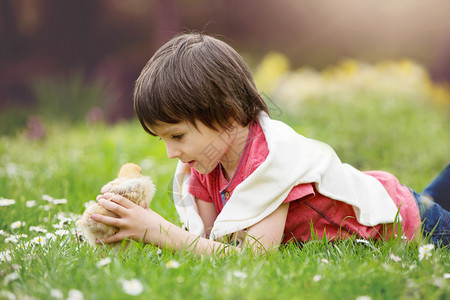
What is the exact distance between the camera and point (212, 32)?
8227mm

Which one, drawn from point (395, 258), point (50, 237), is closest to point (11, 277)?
point (50, 237)

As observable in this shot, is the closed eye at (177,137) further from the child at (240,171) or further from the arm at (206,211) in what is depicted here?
the arm at (206,211)

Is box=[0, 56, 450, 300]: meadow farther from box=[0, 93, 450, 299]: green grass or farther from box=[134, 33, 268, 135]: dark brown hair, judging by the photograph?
box=[134, 33, 268, 135]: dark brown hair

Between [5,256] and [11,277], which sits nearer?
[11,277]

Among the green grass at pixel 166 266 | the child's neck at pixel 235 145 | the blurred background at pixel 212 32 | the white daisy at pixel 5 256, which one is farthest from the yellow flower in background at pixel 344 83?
the white daisy at pixel 5 256

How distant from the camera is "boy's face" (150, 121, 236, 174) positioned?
77.9 inches

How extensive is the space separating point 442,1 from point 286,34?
111 inches

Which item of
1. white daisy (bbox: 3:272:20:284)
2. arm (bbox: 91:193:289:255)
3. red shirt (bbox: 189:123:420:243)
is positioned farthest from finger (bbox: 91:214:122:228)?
red shirt (bbox: 189:123:420:243)

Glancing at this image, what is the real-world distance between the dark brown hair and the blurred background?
605 centimetres

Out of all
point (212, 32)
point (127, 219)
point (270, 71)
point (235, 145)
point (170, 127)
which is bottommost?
point (270, 71)

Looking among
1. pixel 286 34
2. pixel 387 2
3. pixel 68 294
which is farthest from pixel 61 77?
pixel 68 294

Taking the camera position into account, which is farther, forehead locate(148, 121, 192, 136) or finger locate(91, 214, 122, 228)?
forehead locate(148, 121, 192, 136)

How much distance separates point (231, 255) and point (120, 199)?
1.53 ft

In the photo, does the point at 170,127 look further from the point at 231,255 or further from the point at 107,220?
the point at 231,255
